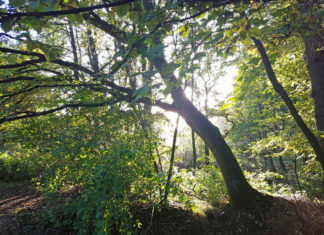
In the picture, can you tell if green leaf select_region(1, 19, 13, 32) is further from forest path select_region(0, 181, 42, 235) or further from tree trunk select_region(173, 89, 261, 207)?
forest path select_region(0, 181, 42, 235)

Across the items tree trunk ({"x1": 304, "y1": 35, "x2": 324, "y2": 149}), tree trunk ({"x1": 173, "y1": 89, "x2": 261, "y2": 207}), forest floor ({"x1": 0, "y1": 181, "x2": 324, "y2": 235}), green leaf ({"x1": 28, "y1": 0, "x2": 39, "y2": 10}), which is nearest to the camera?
green leaf ({"x1": 28, "y1": 0, "x2": 39, "y2": 10})

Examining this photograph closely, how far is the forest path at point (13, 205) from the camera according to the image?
4.19 meters

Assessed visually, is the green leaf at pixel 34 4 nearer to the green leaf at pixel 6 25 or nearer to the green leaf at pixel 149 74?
the green leaf at pixel 6 25

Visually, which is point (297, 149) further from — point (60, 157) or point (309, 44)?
point (60, 157)

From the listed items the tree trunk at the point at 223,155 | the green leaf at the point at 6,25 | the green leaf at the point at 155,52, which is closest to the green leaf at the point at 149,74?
the green leaf at the point at 155,52

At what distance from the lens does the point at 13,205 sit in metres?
5.79

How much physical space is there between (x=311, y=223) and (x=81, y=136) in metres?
4.64

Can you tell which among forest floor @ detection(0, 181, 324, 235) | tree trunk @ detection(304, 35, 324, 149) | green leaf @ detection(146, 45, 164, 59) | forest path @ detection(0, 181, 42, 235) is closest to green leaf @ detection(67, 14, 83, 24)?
green leaf @ detection(146, 45, 164, 59)

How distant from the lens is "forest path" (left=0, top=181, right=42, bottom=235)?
13.7 feet

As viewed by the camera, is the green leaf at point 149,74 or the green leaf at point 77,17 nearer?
the green leaf at point 149,74

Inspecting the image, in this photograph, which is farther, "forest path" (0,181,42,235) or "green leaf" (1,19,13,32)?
"forest path" (0,181,42,235)

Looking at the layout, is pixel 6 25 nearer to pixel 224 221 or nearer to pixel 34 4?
pixel 34 4

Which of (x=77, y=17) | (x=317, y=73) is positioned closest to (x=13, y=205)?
(x=77, y=17)

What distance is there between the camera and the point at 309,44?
128 inches
